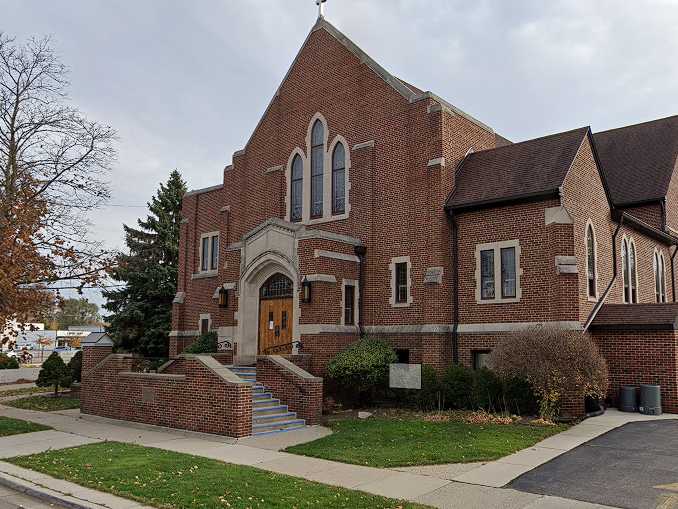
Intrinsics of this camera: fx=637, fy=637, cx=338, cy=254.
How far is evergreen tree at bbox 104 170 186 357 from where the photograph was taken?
3009 centimetres

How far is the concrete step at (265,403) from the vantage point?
15.7 m

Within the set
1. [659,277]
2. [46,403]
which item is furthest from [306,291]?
[659,277]

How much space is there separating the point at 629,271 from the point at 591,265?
406cm

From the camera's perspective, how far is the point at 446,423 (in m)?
14.6

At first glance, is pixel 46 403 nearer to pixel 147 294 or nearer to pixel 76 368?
pixel 76 368

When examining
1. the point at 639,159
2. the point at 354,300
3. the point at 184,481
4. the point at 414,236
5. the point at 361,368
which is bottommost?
the point at 184,481

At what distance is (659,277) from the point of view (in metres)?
24.5

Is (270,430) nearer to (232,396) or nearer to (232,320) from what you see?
(232,396)

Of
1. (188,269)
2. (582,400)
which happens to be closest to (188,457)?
(582,400)

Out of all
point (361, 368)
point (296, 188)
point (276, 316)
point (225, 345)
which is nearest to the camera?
point (361, 368)

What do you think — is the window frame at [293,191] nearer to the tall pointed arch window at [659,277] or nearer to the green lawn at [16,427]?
the green lawn at [16,427]

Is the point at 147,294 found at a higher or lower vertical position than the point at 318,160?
lower

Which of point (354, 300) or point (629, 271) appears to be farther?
point (629, 271)

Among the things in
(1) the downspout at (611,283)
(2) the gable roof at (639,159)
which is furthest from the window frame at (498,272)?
(2) the gable roof at (639,159)
